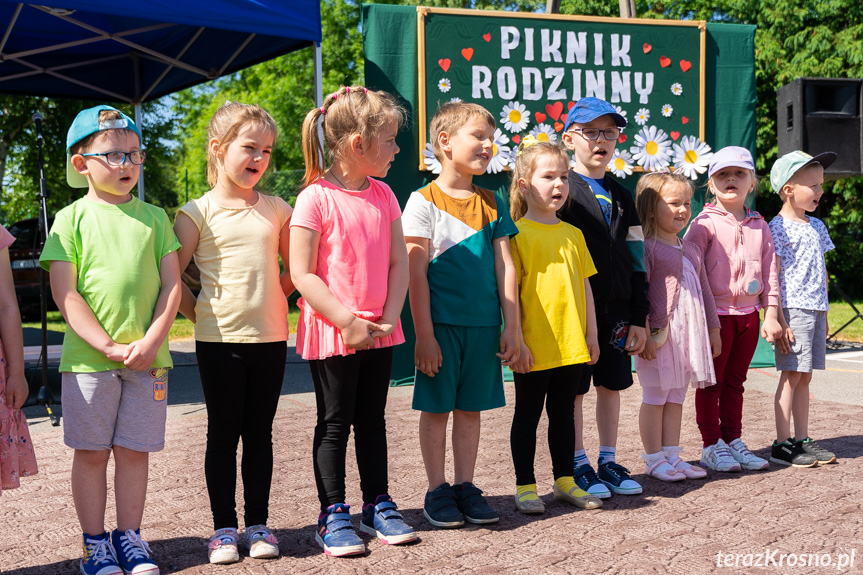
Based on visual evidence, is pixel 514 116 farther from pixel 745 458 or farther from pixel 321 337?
pixel 321 337

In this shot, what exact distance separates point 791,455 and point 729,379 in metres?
0.48

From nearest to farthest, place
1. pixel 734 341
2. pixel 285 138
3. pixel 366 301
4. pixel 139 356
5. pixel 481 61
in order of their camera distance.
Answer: pixel 139 356, pixel 366 301, pixel 734 341, pixel 481 61, pixel 285 138

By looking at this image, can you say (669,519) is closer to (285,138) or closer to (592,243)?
(592,243)

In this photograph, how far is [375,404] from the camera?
306 cm

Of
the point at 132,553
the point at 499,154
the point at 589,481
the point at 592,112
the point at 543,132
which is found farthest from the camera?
the point at 543,132

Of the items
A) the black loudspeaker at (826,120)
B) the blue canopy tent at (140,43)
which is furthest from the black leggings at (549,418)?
the black loudspeaker at (826,120)

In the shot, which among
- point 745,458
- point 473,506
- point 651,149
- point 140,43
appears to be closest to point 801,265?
point 745,458

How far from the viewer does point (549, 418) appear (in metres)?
3.43

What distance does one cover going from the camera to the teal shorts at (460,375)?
3.18m

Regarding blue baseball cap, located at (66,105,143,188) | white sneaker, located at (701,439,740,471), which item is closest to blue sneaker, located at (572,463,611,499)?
white sneaker, located at (701,439,740,471)

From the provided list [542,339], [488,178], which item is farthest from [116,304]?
[488,178]

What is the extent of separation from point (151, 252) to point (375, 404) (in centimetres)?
97

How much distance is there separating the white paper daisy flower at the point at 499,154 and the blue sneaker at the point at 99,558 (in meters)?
4.86

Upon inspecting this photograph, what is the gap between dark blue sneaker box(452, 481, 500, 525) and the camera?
3.18m
